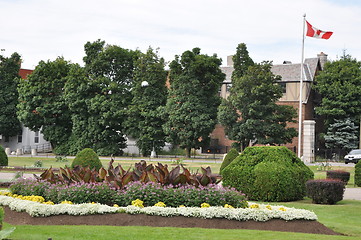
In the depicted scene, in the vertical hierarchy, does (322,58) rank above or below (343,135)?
above

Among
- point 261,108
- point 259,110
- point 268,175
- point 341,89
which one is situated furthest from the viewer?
point 341,89

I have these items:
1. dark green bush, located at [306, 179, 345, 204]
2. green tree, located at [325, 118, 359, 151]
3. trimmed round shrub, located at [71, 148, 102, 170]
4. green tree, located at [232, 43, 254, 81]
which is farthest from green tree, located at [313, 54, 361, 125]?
dark green bush, located at [306, 179, 345, 204]

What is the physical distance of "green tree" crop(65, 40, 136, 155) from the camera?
5081 cm

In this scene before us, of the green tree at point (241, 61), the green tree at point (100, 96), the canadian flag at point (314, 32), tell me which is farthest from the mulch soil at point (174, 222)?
the green tree at point (100, 96)

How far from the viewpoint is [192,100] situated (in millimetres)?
47656

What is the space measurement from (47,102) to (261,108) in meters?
24.0

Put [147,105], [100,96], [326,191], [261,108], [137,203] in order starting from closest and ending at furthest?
[137,203] → [326,191] → [261,108] → [147,105] → [100,96]

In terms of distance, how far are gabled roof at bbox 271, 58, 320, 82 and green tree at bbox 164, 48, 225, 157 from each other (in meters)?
9.36

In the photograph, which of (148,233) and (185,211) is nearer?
(148,233)

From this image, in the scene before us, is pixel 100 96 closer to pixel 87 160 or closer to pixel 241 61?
pixel 241 61

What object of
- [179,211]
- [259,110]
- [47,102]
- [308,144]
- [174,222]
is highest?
[47,102]

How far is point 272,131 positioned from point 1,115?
33.5 metres

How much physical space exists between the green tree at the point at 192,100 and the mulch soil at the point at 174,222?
114 ft

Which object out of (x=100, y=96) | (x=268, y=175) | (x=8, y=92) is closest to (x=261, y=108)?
(x=100, y=96)
